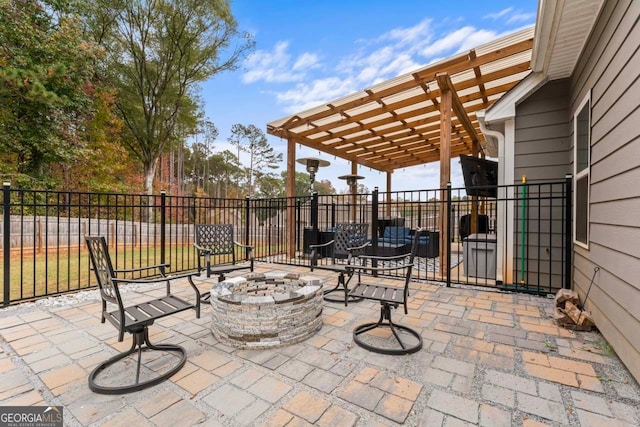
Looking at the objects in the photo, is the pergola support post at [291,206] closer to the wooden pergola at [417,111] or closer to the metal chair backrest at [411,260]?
the wooden pergola at [417,111]

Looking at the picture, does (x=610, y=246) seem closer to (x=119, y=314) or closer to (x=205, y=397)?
(x=205, y=397)

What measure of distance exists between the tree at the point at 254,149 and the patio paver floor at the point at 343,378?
18.6 meters

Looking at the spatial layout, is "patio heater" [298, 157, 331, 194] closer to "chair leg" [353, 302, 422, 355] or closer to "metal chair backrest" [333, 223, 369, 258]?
"metal chair backrest" [333, 223, 369, 258]

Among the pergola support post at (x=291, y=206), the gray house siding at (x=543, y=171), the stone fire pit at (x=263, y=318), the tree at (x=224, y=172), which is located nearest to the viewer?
the stone fire pit at (x=263, y=318)

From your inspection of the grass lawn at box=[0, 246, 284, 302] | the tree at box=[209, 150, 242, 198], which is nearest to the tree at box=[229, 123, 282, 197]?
the tree at box=[209, 150, 242, 198]

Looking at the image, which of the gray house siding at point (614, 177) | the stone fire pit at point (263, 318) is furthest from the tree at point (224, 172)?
the gray house siding at point (614, 177)

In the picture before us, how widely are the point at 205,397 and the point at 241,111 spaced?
19182mm

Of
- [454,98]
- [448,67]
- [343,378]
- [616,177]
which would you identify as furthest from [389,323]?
[454,98]

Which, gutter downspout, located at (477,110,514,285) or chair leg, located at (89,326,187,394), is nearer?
chair leg, located at (89,326,187,394)

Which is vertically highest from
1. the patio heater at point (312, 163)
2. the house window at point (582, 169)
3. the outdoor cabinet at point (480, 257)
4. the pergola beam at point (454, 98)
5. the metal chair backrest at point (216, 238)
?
the pergola beam at point (454, 98)

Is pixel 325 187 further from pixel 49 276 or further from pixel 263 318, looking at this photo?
pixel 263 318

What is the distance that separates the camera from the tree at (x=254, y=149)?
20.1 m

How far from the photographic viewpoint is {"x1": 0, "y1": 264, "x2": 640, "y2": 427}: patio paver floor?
5.00ft

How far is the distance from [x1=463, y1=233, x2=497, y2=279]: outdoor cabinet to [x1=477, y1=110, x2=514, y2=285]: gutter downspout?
0.75 feet
